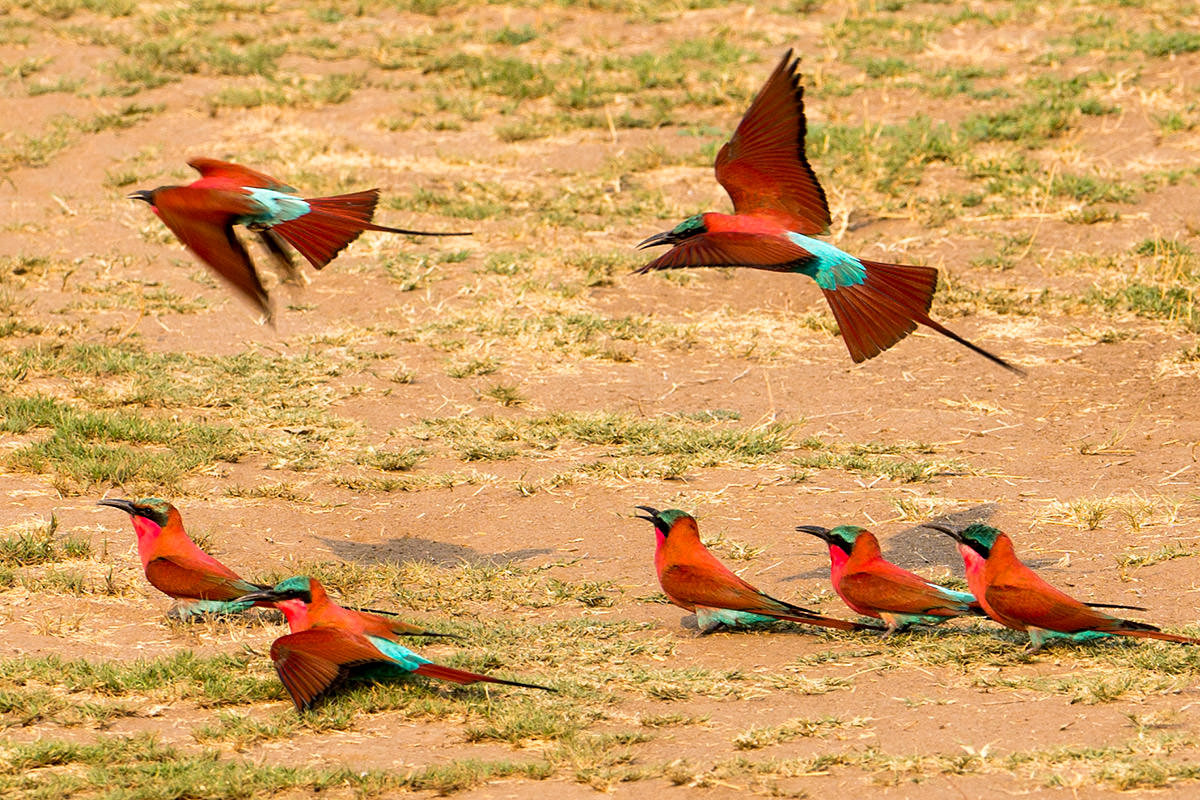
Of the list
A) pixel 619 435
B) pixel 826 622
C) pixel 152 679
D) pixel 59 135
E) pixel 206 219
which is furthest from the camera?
pixel 59 135

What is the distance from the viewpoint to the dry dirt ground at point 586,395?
4.12m

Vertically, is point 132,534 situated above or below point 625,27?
below

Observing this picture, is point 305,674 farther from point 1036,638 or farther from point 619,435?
point 619,435

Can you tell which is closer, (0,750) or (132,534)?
(0,750)

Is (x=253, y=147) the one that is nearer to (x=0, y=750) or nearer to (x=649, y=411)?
(x=649, y=411)

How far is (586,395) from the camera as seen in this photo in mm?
7160

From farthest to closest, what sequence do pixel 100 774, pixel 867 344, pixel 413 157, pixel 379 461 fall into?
pixel 413 157 → pixel 379 461 → pixel 867 344 → pixel 100 774

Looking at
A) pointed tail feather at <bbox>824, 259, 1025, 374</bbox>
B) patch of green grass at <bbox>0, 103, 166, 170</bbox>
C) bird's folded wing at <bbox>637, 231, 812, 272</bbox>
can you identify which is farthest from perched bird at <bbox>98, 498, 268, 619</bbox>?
patch of green grass at <bbox>0, 103, 166, 170</bbox>

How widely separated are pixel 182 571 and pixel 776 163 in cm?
237

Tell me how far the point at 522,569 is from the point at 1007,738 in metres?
1.98

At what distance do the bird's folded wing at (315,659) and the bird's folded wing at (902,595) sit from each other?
1.52 meters

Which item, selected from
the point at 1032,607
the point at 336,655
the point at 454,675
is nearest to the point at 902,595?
the point at 1032,607

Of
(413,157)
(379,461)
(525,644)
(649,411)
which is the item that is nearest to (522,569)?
(525,644)

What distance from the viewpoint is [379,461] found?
637cm
